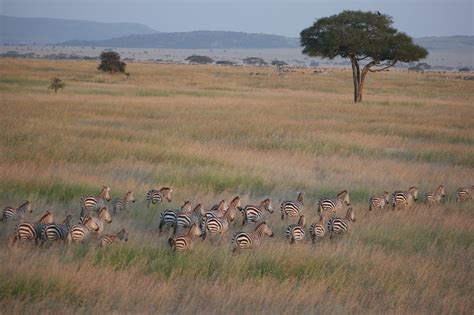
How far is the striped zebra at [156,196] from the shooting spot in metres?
12.4

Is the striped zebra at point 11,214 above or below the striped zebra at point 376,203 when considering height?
above

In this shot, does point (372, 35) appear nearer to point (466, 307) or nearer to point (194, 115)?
point (194, 115)

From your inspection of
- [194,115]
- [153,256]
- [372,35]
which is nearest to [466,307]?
[153,256]

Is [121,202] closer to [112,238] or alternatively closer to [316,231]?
[112,238]

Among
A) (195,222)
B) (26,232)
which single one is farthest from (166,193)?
(26,232)

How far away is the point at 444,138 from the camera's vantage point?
84.9ft

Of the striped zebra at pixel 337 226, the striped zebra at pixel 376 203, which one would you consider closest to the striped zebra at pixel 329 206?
the striped zebra at pixel 376 203

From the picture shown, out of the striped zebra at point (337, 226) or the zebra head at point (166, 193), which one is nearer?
the striped zebra at point (337, 226)

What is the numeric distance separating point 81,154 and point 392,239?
10.2 metres

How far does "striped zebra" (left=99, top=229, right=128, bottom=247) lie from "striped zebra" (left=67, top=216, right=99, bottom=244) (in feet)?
0.88

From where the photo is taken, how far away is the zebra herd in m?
9.32

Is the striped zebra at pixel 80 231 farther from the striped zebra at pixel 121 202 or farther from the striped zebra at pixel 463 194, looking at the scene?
the striped zebra at pixel 463 194

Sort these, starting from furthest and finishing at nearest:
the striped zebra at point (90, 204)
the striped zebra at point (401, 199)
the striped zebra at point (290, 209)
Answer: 1. the striped zebra at point (401, 199)
2. the striped zebra at point (290, 209)
3. the striped zebra at point (90, 204)

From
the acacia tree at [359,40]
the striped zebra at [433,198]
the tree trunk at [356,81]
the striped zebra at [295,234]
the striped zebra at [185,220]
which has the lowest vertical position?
the striped zebra at [433,198]
